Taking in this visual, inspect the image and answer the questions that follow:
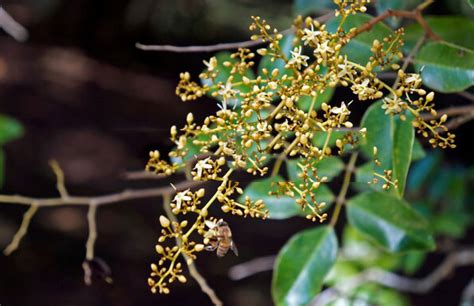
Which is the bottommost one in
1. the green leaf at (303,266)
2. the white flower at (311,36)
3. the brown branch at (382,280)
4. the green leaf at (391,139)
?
the brown branch at (382,280)

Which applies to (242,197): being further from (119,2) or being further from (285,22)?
(119,2)

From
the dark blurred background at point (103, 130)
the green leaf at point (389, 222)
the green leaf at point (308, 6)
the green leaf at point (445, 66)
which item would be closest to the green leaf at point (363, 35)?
the green leaf at point (445, 66)

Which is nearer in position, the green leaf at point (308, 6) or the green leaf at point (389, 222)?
the green leaf at point (389, 222)

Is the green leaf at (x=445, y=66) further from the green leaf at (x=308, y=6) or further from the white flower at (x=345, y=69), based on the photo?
the green leaf at (x=308, y=6)

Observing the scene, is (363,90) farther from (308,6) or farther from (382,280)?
(382,280)

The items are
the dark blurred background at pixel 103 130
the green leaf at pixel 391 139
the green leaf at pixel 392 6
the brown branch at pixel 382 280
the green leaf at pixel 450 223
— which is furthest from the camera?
the dark blurred background at pixel 103 130

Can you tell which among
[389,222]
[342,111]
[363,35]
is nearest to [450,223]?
[389,222]

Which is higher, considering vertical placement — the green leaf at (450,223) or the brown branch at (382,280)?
the green leaf at (450,223)

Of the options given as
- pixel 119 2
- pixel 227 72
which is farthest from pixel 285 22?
pixel 119 2
